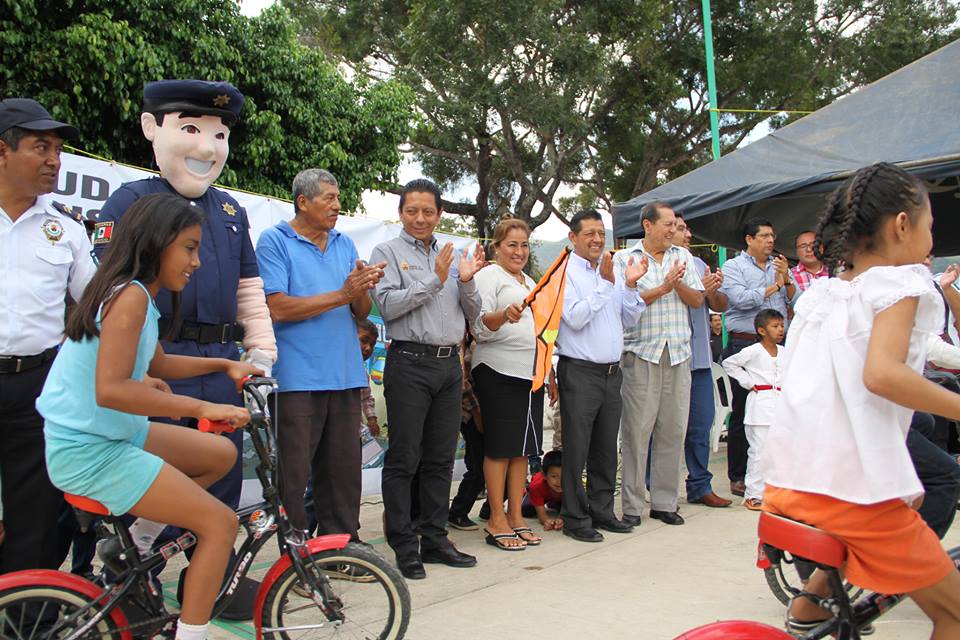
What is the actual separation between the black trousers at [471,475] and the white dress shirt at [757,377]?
7.04 ft

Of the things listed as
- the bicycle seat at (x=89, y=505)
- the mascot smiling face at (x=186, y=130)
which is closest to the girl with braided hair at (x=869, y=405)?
the bicycle seat at (x=89, y=505)

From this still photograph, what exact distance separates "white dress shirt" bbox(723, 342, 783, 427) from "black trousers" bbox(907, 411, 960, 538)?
2.63m

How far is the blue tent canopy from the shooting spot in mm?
6125

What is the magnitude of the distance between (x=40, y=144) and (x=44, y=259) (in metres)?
0.48

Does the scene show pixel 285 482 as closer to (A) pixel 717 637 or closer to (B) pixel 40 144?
(B) pixel 40 144

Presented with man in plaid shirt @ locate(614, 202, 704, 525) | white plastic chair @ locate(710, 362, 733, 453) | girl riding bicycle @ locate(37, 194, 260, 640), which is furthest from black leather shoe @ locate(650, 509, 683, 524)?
girl riding bicycle @ locate(37, 194, 260, 640)

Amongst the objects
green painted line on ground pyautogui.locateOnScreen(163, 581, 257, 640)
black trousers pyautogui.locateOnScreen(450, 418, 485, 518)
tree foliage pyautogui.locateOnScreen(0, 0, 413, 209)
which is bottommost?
green painted line on ground pyautogui.locateOnScreen(163, 581, 257, 640)

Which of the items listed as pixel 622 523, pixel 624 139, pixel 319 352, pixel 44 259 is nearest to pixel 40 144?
pixel 44 259

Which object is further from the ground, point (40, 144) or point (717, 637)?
point (40, 144)

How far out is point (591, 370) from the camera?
17.6 ft

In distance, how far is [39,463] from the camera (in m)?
Answer: 3.36

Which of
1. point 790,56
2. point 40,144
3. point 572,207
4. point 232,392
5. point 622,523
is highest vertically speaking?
point 790,56

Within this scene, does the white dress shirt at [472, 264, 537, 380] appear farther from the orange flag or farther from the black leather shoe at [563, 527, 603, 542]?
the black leather shoe at [563, 527, 603, 542]

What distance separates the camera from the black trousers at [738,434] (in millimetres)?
6680
